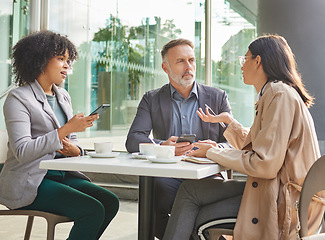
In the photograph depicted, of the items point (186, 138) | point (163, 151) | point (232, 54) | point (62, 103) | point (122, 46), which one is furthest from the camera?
point (122, 46)

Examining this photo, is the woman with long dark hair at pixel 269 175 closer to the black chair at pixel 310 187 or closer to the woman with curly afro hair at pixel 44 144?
the black chair at pixel 310 187


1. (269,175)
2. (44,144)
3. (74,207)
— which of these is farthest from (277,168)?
(44,144)

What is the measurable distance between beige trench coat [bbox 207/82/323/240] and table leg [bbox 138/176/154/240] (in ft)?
1.45

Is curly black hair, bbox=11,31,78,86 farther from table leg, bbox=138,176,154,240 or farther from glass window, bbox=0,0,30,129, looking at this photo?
glass window, bbox=0,0,30,129

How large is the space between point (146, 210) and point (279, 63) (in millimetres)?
942

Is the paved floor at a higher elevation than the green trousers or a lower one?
lower

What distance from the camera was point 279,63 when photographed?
1974 mm

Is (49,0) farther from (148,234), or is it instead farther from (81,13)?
(148,234)

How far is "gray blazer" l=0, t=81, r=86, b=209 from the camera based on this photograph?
2.09 m

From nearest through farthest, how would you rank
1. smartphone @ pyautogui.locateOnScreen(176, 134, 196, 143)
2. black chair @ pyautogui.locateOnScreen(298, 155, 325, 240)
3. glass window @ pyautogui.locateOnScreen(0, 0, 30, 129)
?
black chair @ pyautogui.locateOnScreen(298, 155, 325, 240), smartphone @ pyautogui.locateOnScreen(176, 134, 196, 143), glass window @ pyautogui.locateOnScreen(0, 0, 30, 129)

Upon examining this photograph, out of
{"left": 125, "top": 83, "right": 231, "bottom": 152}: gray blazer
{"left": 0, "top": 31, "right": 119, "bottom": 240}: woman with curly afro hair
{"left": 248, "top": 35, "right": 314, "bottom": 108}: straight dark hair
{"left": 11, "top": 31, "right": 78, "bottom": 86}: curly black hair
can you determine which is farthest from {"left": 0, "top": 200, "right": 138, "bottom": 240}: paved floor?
{"left": 248, "top": 35, "right": 314, "bottom": 108}: straight dark hair

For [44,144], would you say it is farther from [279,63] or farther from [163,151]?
[279,63]

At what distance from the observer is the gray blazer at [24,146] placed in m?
2.09

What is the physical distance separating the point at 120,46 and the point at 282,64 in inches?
160
